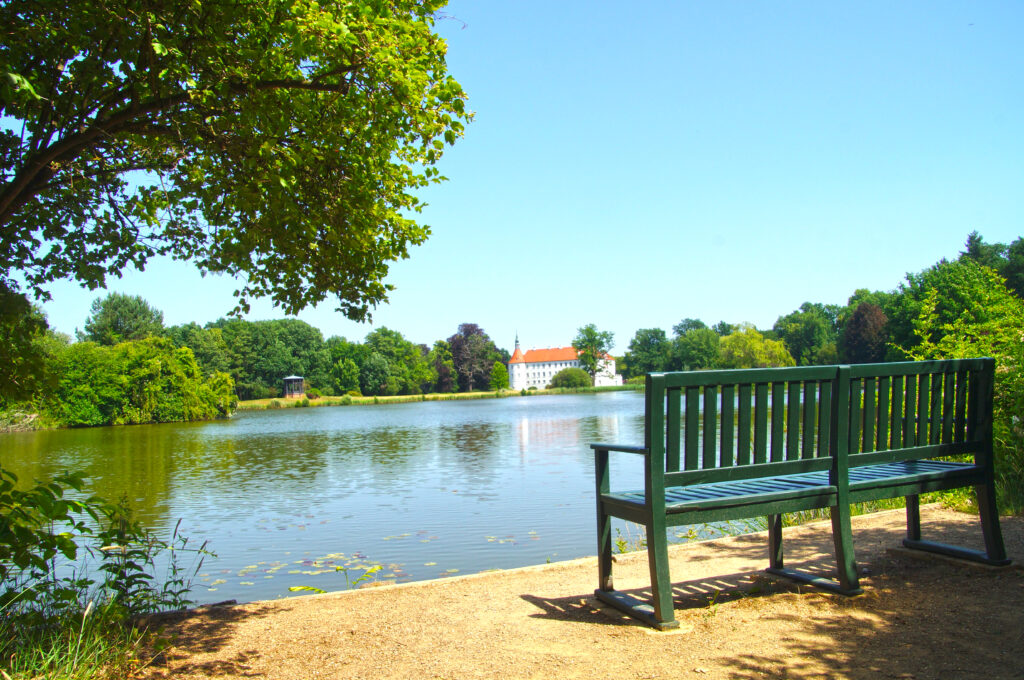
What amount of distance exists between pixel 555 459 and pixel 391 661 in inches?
609

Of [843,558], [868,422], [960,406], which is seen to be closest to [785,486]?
[843,558]

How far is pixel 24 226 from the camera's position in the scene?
19.5 feet

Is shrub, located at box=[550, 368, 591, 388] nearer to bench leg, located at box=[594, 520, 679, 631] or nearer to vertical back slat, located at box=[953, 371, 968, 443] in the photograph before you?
vertical back slat, located at box=[953, 371, 968, 443]

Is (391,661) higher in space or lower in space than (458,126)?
lower

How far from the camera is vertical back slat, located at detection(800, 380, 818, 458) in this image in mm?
3933

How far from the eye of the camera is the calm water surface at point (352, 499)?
8.23 metres

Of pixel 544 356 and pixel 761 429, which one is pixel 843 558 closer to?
pixel 761 429

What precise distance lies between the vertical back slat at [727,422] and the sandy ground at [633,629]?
2.92ft

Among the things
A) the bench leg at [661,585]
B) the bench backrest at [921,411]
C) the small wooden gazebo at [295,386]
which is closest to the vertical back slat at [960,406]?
the bench backrest at [921,411]

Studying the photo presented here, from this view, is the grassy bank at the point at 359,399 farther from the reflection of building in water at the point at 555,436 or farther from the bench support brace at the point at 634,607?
the bench support brace at the point at 634,607

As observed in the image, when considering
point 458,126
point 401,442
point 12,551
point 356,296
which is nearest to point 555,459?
point 401,442

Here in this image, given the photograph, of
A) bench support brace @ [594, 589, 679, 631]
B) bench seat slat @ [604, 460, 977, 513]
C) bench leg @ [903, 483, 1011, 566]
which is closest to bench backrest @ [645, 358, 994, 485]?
bench seat slat @ [604, 460, 977, 513]

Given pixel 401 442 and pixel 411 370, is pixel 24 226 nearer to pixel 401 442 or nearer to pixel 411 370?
pixel 401 442

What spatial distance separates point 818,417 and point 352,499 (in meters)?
10.6
